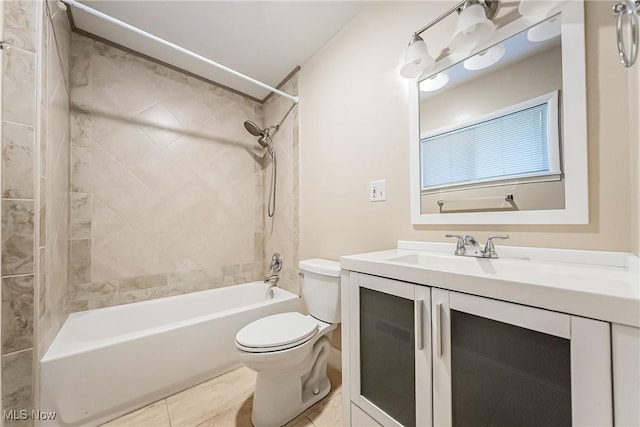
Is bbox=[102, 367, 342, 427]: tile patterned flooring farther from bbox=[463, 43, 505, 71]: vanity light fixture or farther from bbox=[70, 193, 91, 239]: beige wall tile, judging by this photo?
bbox=[463, 43, 505, 71]: vanity light fixture

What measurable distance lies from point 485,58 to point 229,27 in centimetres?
151

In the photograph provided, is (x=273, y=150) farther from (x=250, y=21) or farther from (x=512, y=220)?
(x=512, y=220)

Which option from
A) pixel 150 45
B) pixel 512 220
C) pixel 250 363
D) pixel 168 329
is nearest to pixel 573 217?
pixel 512 220

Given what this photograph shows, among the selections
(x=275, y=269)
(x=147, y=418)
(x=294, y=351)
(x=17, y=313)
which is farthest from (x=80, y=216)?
(x=294, y=351)

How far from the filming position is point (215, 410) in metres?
1.24

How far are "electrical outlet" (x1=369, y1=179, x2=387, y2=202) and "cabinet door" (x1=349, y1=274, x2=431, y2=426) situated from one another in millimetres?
557

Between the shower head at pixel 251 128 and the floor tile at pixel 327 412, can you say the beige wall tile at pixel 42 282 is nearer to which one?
the floor tile at pixel 327 412

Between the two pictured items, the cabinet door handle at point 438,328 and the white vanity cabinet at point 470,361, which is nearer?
the white vanity cabinet at point 470,361

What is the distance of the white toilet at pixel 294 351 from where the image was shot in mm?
1080

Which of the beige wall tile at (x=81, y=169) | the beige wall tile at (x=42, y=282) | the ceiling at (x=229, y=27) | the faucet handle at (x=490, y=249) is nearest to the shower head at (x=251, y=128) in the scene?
the ceiling at (x=229, y=27)

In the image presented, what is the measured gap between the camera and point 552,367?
0.55 m

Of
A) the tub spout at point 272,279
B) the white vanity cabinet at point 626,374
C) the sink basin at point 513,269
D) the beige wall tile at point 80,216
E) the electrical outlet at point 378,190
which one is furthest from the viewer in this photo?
the tub spout at point 272,279

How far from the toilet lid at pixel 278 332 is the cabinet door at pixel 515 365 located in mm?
623

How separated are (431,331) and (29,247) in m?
1.53
